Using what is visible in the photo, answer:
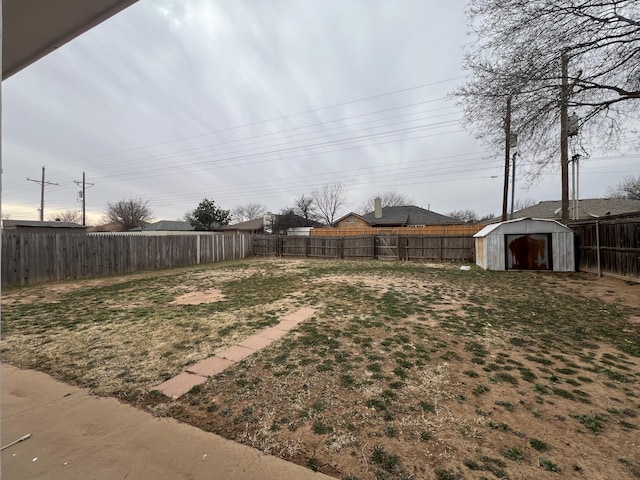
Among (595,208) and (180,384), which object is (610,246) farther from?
(595,208)

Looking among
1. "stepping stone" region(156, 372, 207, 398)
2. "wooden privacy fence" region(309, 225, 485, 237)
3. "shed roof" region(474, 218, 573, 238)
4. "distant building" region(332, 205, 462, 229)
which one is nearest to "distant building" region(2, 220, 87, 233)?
"wooden privacy fence" region(309, 225, 485, 237)

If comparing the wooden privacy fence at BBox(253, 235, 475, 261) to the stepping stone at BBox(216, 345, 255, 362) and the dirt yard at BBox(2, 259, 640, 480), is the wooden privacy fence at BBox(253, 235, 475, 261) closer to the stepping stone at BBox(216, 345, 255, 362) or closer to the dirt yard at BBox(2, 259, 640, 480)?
the dirt yard at BBox(2, 259, 640, 480)

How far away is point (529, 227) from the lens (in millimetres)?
10328

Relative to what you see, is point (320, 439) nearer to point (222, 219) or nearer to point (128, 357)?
point (128, 357)

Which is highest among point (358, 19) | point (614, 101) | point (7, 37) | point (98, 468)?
point (358, 19)

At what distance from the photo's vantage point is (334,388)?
9.45 feet

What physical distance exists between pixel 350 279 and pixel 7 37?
Result: 799cm

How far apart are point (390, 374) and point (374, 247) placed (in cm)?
1323

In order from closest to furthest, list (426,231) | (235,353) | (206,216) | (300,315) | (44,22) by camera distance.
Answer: (44,22), (235,353), (300,315), (426,231), (206,216)

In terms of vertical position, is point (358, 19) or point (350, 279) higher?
point (358, 19)

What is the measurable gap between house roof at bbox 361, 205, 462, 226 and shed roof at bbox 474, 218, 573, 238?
665 inches

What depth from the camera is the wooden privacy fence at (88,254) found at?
856cm

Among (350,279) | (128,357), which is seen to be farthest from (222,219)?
(128,357)

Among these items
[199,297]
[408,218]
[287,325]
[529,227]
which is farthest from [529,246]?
[408,218]
